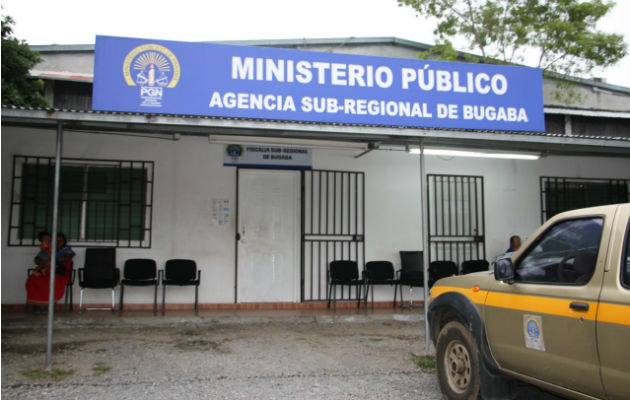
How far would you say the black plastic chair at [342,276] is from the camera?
8.53 meters

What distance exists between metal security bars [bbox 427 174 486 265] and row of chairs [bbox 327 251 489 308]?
385 mm

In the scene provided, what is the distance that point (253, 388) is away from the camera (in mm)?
4543

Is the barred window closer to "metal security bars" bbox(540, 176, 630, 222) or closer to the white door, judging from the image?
the white door

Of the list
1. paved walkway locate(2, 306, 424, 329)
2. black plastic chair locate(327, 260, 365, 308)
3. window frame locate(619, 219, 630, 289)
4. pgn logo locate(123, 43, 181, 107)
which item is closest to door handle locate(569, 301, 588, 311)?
window frame locate(619, 219, 630, 289)

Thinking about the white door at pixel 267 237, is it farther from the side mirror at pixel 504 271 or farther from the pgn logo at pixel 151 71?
the side mirror at pixel 504 271

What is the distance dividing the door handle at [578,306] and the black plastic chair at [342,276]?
5.70 meters

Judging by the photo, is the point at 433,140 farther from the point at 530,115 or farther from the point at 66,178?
the point at 66,178

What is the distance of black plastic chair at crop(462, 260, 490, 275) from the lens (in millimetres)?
9039

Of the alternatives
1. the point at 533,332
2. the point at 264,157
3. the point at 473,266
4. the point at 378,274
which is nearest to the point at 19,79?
the point at 264,157

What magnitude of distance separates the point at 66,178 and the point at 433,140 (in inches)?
230

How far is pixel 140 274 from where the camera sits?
7.99 metres

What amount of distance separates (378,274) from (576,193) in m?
4.55

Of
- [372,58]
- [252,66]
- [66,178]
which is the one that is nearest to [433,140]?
[372,58]

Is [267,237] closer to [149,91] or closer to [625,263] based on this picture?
[149,91]
